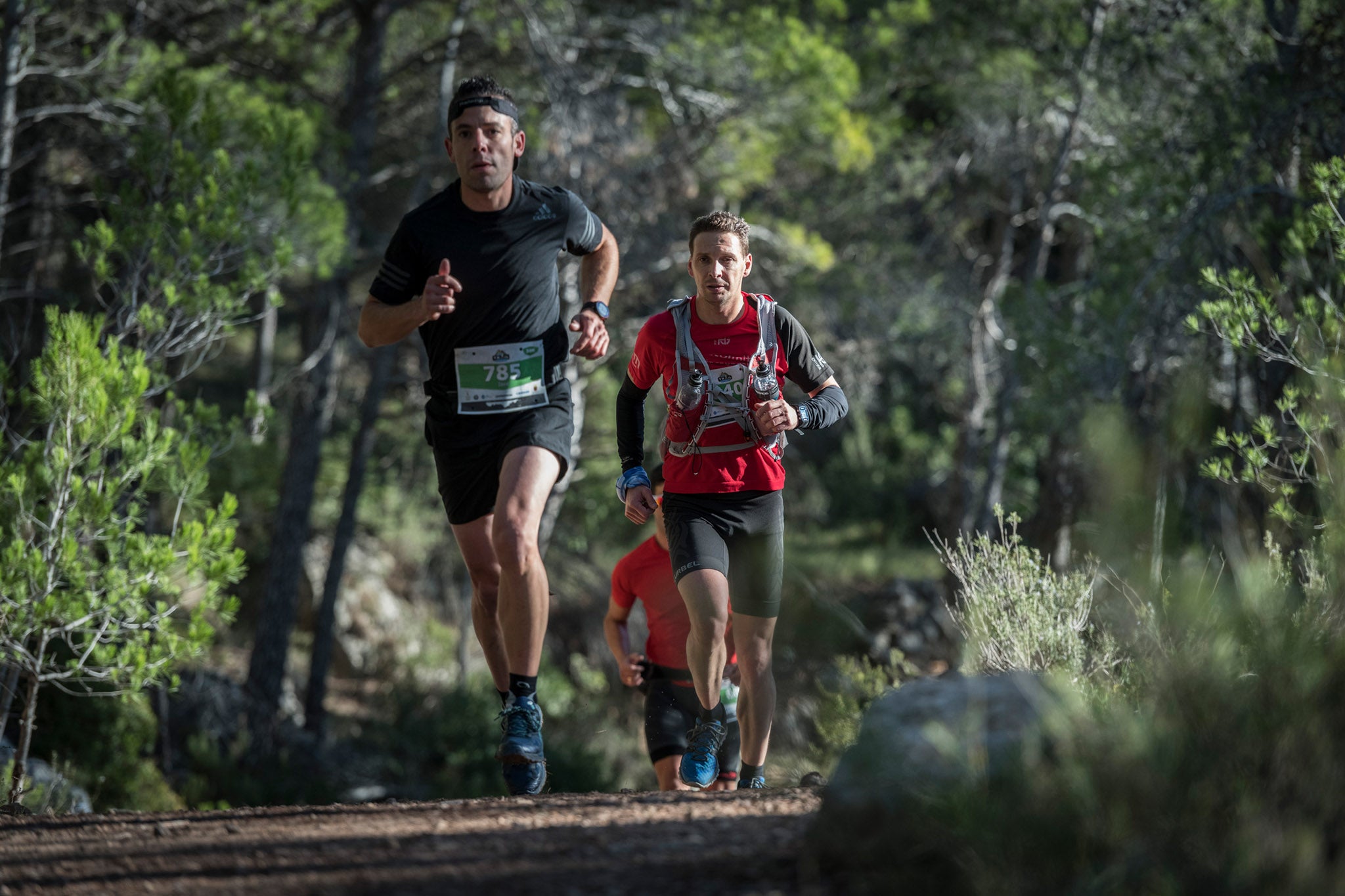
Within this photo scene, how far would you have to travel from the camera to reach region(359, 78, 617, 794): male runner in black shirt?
14.5 ft

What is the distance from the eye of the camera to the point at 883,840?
257 cm

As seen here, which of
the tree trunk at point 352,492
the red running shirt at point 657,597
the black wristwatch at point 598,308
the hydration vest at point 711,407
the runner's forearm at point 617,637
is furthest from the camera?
the tree trunk at point 352,492

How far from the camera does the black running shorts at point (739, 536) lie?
430 cm

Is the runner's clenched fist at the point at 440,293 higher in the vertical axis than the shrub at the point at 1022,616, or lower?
higher

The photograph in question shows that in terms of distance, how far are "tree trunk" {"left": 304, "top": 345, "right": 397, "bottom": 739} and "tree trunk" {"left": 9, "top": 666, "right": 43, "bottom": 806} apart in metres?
7.95

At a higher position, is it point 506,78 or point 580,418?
point 506,78

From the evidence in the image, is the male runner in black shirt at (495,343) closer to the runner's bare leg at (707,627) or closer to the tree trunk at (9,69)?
the runner's bare leg at (707,627)

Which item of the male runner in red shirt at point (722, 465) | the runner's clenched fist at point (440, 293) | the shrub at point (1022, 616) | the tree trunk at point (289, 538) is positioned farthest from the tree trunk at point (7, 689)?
the tree trunk at point (289, 538)

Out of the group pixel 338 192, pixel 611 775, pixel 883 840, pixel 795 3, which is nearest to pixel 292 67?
pixel 338 192

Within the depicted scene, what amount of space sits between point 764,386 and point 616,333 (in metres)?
9.84

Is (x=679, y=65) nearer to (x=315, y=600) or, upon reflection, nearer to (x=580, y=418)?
(x=580, y=418)

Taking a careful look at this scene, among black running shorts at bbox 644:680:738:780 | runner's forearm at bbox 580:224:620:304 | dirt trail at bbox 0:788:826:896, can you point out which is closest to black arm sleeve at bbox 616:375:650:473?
runner's forearm at bbox 580:224:620:304

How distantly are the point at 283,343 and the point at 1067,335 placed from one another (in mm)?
15998

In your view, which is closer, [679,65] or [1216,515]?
[1216,515]
